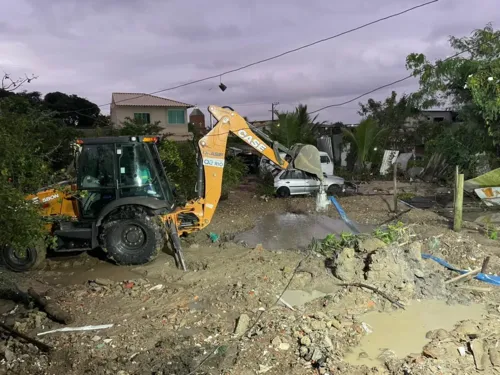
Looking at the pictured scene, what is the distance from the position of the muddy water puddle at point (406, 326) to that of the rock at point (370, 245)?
1.09 metres

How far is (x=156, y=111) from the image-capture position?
107 ft

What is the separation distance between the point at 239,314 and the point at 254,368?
1.35m

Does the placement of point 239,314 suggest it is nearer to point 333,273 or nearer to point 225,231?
point 333,273

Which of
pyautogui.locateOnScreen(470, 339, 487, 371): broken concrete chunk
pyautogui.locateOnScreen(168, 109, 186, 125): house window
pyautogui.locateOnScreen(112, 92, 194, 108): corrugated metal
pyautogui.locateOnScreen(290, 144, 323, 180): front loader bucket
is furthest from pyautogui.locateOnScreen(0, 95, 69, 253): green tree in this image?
pyautogui.locateOnScreen(168, 109, 186, 125): house window

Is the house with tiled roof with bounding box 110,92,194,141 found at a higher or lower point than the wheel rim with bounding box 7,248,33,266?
higher

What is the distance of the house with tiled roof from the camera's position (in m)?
32.0

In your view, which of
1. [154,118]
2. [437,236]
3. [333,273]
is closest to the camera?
[333,273]

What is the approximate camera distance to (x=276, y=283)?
6793 mm

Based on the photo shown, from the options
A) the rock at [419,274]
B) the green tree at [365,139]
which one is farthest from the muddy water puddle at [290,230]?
the green tree at [365,139]

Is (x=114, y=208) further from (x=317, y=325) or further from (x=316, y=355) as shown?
(x=316, y=355)

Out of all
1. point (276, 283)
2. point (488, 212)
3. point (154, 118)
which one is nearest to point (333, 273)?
point (276, 283)

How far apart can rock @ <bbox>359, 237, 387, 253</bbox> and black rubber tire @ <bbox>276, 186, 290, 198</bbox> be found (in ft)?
32.7

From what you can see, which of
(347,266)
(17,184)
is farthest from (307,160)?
(17,184)

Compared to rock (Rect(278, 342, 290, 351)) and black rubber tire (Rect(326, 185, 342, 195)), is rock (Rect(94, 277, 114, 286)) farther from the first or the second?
black rubber tire (Rect(326, 185, 342, 195))
